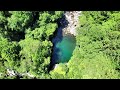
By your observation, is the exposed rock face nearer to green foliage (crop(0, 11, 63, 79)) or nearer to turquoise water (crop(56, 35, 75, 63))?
turquoise water (crop(56, 35, 75, 63))

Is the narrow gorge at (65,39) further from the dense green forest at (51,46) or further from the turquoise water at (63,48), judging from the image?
the dense green forest at (51,46)

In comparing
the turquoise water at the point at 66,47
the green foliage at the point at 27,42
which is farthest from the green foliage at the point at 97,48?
the green foliage at the point at 27,42

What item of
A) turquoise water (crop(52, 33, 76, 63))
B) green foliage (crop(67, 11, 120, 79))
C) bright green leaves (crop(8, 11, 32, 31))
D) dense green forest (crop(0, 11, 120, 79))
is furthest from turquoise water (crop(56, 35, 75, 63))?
bright green leaves (crop(8, 11, 32, 31))

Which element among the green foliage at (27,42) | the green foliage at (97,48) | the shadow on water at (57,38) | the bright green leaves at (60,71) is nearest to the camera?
the green foliage at (97,48)

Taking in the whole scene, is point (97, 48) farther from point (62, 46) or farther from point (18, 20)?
point (18, 20)

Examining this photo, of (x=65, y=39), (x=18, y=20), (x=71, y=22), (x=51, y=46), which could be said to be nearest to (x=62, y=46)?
(x=65, y=39)
